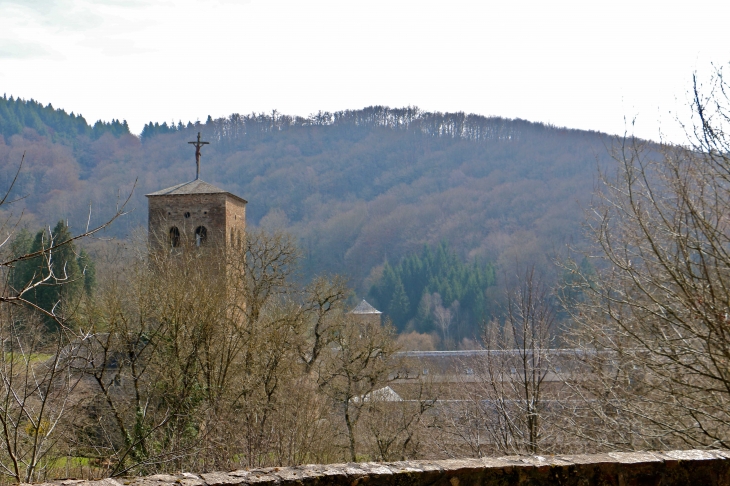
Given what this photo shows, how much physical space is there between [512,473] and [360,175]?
105 metres

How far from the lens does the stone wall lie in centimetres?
328

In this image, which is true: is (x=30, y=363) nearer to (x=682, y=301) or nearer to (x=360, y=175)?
(x=682, y=301)

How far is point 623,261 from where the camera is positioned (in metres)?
8.82

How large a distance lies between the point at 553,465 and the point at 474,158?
105670 millimetres

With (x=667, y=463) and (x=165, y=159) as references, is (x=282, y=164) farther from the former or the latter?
(x=667, y=463)

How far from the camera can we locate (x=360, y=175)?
10750 centimetres

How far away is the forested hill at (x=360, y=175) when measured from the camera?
85938 mm

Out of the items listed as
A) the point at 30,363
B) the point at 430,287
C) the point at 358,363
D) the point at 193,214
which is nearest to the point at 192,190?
the point at 193,214

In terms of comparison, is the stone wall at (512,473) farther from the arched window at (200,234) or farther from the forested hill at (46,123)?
the forested hill at (46,123)

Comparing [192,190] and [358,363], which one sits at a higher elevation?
[192,190]

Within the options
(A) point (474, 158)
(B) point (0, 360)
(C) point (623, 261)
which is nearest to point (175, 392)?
(B) point (0, 360)

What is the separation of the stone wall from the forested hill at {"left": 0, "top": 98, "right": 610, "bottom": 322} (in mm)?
71860

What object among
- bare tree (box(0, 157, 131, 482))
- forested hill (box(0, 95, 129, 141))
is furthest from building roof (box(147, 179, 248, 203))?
forested hill (box(0, 95, 129, 141))

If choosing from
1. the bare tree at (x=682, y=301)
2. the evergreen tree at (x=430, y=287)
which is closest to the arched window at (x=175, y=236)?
the bare tree at (x=682, y=301)
